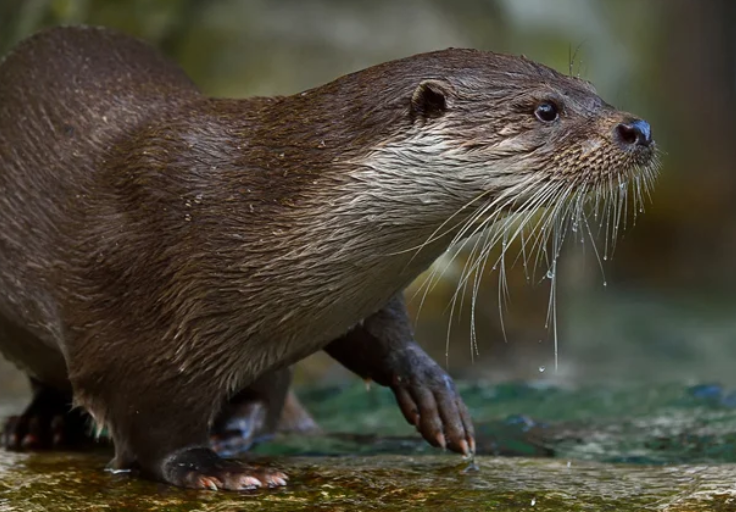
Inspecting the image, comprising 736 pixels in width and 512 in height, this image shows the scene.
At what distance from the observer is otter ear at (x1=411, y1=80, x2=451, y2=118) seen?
2842 millimetres

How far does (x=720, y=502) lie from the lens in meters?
2.71

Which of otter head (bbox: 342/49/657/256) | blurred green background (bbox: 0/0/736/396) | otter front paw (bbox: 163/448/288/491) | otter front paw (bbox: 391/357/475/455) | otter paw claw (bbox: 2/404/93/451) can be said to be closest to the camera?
otter head (bbox: 342/49/657/256)

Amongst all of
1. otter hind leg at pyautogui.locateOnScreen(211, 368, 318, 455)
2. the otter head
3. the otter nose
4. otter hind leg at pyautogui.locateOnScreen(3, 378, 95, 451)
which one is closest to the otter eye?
the otter head

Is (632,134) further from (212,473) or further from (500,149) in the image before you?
(212,473)

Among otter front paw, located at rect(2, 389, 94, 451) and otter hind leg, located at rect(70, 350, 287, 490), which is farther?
otter front paw, located at rect(2, 389, 94, 451)

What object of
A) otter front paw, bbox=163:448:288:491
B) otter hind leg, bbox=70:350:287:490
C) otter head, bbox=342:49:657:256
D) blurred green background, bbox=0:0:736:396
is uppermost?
blurred green background, bbox=0:0:736:396

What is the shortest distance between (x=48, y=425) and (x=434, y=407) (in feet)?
3.88

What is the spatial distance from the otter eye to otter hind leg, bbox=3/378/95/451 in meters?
1.67

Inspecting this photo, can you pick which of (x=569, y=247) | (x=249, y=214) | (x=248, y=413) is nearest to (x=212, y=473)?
(x=249, y=214)

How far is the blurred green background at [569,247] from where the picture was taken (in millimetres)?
6277

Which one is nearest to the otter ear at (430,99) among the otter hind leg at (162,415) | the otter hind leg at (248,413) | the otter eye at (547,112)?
the otter eye at (547,112)

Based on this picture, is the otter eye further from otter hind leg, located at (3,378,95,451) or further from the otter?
otter hind leg, located at (3,378,95,451)

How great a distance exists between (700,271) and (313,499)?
23.3ft

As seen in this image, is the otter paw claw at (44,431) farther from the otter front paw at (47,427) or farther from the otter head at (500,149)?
the otter head at (500,149)
